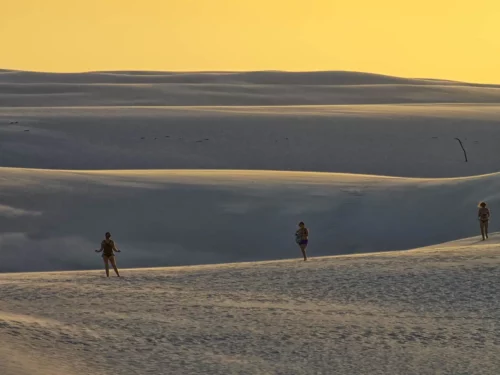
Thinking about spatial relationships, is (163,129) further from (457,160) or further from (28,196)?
(28,196)

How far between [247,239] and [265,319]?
59.6ft

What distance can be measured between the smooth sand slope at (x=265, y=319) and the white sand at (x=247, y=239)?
48mm

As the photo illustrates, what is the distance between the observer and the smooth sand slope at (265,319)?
15.4 m

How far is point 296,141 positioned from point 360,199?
22647mm

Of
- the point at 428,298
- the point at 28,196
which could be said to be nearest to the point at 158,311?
the point at 428,298

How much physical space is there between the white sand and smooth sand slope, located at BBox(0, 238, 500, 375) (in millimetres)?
48

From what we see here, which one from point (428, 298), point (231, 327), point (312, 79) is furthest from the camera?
point (312, 79)

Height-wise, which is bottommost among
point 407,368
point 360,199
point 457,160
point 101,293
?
point 407,368

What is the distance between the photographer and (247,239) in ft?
119

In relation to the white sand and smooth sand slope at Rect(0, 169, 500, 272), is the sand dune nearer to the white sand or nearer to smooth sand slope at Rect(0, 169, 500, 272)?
the white sand

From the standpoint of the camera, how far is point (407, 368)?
1552 cm

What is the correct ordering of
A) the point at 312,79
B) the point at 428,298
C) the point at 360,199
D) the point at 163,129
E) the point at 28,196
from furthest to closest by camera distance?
the point at 312,79 → the point at 163,129 → the point at 360,199 → the point at 28,196 → the point at 428,298

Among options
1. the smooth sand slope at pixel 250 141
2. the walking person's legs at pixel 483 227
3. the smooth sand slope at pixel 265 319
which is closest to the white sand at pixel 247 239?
the smooth sand slope at pixel 265 319

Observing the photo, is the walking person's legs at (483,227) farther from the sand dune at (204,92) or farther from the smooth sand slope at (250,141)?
the sand dune at (204,92)
